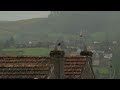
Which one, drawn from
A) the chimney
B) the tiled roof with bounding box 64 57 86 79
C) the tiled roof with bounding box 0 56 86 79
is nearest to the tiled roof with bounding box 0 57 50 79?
the tiled roof with bounding box 0 56 86 79

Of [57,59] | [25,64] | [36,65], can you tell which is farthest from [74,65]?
[25,64]

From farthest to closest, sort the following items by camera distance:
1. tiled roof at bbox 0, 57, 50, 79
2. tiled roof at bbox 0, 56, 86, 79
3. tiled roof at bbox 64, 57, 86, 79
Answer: tiled roof at bbox 64, 57, 86, 79 → tiled roof at bbox 0, 56, 86, 79 → tiled roof at bbox 0, 57, 50, 79

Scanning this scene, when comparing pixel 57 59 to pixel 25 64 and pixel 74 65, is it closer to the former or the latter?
pixel 74 65

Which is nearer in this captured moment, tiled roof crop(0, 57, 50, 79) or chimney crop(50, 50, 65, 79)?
tiled roof crop(0, 57, 50, 79)

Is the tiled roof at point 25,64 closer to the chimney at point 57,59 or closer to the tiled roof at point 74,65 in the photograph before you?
the chimney at point 57,59

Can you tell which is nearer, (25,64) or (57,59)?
(25,64)

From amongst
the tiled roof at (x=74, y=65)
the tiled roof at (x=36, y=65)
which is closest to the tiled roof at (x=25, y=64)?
the tiled roof at (x=36, y=65)

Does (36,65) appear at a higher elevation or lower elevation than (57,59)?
lower

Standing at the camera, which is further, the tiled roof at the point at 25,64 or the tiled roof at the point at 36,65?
the tiled roof at the point at 36,65

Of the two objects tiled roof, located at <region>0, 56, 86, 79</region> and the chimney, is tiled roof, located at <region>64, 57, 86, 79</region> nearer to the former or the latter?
tiled roof, located at <region>0, 56, 86, 79</region>
